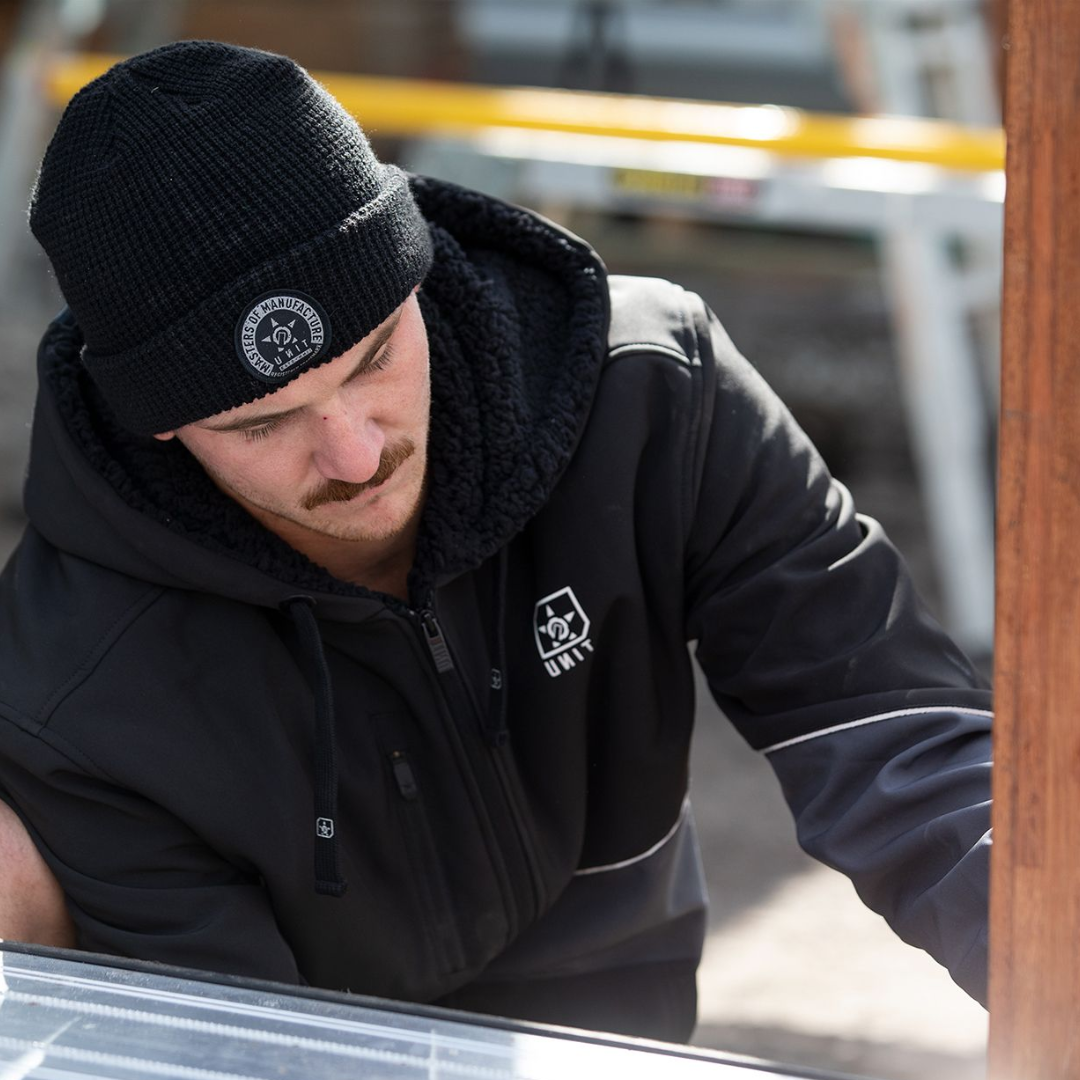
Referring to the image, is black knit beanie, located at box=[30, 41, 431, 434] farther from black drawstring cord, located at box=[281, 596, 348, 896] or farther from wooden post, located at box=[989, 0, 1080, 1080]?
wooden post, located at box=[989, 0, 1080, 1080]

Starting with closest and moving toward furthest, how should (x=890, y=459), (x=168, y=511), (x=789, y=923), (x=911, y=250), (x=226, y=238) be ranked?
(x=226, y=238)
(x=168, y=511)
(x=789, y=923)
(x=911, y=250)
(x=890, y=459)

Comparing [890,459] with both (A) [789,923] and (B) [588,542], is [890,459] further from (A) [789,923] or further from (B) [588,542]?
(B) [588,542]

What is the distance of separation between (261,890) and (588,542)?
408 millimetres

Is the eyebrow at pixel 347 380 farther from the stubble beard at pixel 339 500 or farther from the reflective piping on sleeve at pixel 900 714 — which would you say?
the reflective piping on sleeve at pixel 900 714

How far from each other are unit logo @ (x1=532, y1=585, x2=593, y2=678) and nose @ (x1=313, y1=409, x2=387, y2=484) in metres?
0.23

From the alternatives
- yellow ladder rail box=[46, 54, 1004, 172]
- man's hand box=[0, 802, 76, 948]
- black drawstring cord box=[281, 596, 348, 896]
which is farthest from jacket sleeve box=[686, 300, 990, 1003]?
yellow ladder rail box=[46, 54, 1004, 172]

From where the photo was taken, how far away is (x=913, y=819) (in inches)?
45.9

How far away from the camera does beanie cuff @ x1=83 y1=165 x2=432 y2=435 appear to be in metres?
1.15

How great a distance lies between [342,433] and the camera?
120 cm

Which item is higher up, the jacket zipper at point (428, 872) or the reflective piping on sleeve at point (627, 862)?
the jacket zipper at point (428, 872)

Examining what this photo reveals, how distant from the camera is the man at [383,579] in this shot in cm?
115

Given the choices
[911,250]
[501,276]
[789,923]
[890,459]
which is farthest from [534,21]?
[501,276]

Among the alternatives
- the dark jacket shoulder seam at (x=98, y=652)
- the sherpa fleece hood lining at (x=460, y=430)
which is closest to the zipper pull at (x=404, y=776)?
the sherpa fleece hood lining at (x=460, y=430)

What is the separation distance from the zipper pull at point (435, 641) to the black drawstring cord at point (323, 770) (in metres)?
0.09
